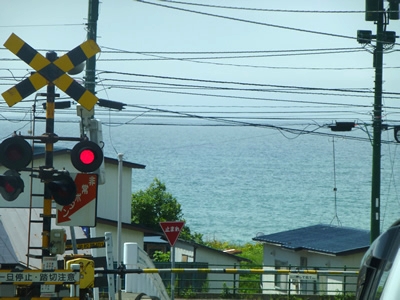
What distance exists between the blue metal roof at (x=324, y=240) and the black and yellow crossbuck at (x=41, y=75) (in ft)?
65.3

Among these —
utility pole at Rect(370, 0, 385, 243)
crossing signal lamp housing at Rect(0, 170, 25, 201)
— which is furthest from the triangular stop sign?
utility pole at Rect(370, 0, 385, 243)

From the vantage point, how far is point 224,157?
522 ft

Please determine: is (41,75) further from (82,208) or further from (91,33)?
(91,33)

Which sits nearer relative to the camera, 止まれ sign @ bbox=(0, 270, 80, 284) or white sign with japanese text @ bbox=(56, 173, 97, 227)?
止まれ sign @ bbox=(0, 270, 80, 284)

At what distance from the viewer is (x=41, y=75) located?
9352mm

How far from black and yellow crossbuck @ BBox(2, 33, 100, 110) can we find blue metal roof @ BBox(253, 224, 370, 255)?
65.3 feet

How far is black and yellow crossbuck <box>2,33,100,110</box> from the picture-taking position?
9.33 metres

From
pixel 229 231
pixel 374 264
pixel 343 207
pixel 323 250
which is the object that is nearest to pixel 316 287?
pixel 323 250

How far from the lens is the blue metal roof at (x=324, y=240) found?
28.7 meters

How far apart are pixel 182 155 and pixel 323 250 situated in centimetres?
13557

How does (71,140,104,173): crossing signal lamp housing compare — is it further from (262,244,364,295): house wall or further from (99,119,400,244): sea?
(99,119,400,244): sea

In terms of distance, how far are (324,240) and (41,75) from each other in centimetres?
2319

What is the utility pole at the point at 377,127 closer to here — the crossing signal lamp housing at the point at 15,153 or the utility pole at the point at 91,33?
the utility pole at the point at 91,33

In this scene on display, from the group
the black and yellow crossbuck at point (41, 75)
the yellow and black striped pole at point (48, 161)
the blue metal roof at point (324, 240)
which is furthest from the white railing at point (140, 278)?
the blue metal roof at point (324, 240)
